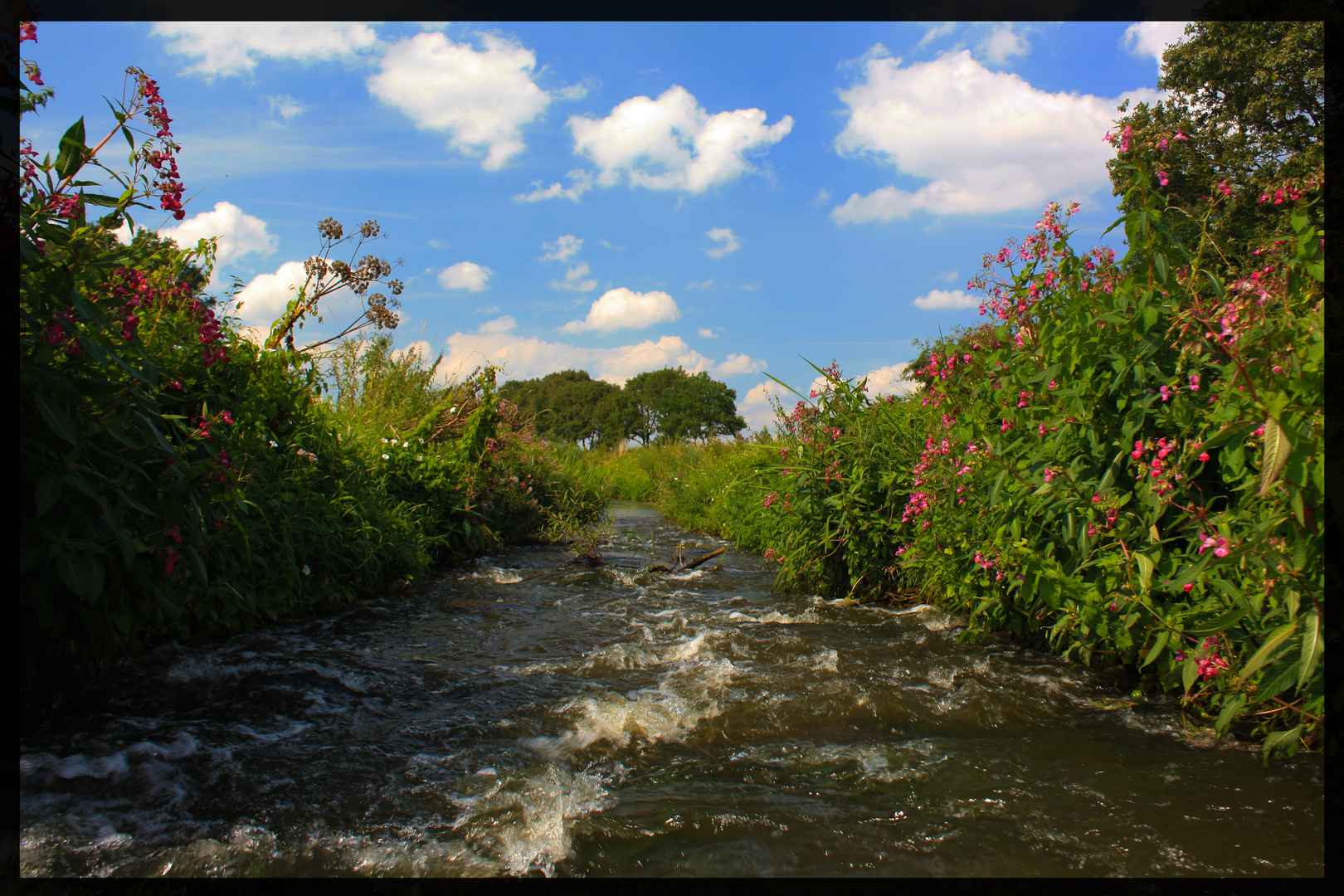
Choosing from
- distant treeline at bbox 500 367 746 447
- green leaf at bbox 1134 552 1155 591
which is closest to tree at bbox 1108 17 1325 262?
green leaf at bbox 1134 552 1155 591

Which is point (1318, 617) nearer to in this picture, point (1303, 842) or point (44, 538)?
point (1303, 842)

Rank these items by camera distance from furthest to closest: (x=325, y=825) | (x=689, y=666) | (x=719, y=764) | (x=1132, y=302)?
1. (x=689, y=666)
2. (x=1132, y=302)
3. (x=719, y=764)
4. (x=325, y=825)

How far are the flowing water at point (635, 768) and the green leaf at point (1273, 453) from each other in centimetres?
117

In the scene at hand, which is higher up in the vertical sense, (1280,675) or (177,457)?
(177,457)

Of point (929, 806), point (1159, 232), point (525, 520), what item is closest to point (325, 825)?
point (929, 806)

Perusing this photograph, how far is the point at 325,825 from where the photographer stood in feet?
7.72

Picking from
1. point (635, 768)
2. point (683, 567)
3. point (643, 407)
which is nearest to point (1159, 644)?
point (635, 768)

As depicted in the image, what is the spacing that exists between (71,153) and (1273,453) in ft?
14.3

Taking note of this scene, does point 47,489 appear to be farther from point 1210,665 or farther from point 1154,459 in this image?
point 1210,665

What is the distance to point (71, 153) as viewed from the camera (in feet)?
8.48

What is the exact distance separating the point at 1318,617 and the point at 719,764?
2.16 m

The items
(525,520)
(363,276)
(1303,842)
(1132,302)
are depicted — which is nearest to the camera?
(1303,842)

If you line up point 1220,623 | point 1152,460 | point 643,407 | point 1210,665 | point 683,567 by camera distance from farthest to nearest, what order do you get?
point 643,407 < point 683,567 < point 1152,460 < point 1210,665 < point 1220,623

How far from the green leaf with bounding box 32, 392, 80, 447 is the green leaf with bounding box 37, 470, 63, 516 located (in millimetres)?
141
